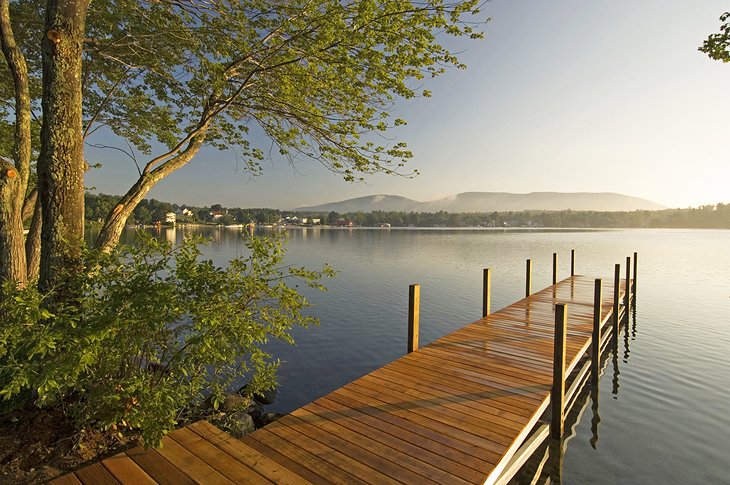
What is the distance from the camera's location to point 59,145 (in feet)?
14.8

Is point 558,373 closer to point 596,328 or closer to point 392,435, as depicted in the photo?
point 392,435

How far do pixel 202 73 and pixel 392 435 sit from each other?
8054 millimetres

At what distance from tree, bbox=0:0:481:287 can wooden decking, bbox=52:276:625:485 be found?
277 centimetres

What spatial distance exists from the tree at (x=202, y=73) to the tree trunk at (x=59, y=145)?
1 centimetres

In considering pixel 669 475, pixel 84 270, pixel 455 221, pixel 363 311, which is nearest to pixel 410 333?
pixel 669 475

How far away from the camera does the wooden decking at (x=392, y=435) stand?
Answer: 3188 millimetres

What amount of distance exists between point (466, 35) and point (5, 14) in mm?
7789

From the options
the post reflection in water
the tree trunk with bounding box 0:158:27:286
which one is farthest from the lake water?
the tree trunk with bounding box 0:158:27:286

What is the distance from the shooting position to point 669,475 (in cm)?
622

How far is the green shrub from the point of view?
10.1 feet

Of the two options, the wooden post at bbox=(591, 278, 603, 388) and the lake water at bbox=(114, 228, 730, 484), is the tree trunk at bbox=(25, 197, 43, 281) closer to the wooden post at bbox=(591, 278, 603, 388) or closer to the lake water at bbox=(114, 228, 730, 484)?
the lake water at bbox=(114, 228, 730, 484)

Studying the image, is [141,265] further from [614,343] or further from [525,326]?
[614,343]

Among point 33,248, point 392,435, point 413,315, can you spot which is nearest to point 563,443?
point 413,315

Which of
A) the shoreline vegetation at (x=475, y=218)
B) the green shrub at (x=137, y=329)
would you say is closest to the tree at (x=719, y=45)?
the green shrub at (x=137, y=329)
